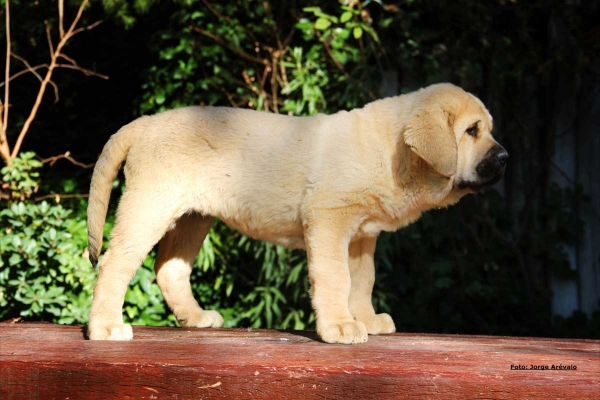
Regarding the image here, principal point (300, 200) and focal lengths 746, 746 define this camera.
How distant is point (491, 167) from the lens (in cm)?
355

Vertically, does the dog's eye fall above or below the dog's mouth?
above

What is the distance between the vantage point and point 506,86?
21.4 ft

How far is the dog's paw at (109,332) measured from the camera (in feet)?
10.9

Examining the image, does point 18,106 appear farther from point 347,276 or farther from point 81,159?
point 347,276

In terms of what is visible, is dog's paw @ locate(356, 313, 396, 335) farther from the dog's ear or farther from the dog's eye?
the dog's eye

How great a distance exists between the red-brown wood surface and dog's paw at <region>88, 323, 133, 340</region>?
221 millimetres

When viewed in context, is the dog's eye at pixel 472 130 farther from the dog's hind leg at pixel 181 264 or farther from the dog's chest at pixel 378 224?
the dog's hind leg at pixel 181 264

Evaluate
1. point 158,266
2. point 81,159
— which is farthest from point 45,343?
point 81,159

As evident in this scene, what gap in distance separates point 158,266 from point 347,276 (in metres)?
1.24

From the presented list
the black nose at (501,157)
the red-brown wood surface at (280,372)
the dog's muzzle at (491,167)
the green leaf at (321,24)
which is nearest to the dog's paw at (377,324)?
the red-brown wood surface at (280,372)

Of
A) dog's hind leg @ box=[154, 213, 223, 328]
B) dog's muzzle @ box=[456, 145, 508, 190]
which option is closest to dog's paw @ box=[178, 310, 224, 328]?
dog's hind leg @ box=[154, 213, 223, 328]

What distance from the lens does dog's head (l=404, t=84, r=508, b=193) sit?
345 centimetres

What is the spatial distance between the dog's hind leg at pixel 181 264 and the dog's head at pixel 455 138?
1337mm

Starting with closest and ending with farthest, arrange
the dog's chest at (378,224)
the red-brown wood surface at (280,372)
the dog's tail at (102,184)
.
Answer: the red-brown wood surface at (280,372)
the dog's chest at (378,224)
the dog's tail at (102,184)
